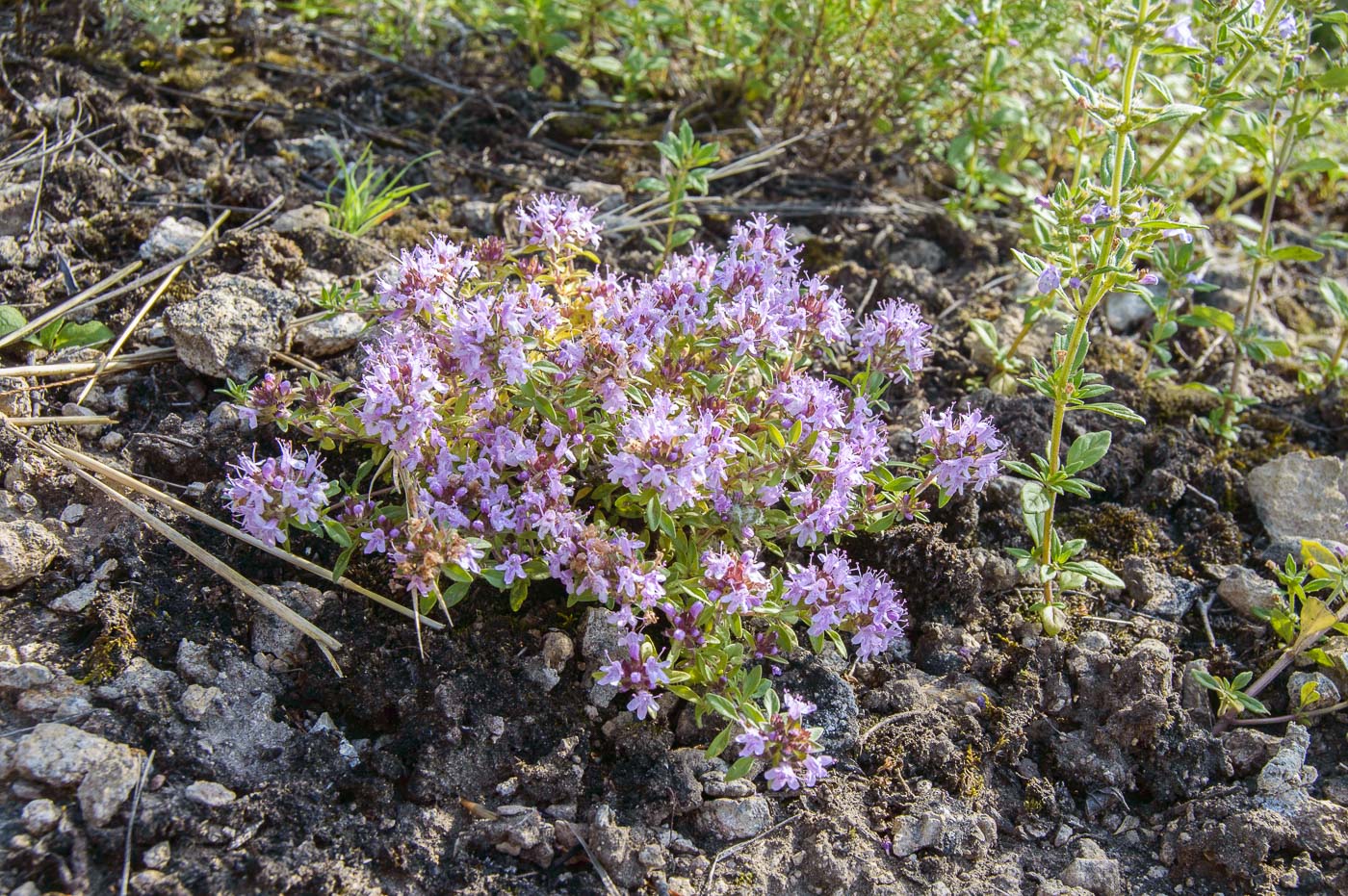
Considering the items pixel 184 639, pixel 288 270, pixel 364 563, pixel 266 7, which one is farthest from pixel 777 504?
pixel 266 7

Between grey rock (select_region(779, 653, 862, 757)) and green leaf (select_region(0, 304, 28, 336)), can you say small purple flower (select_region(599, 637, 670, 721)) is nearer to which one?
grey rock (select_region(779, 653, 862, 757))

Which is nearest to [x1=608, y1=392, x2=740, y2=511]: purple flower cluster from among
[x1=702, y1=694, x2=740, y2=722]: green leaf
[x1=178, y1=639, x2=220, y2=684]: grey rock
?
[x1=702, y1=694, x2=740, y2=722]: green leaf

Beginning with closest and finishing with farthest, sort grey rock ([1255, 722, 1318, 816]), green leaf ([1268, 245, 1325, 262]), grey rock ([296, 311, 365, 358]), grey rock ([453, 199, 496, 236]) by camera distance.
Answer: grey rock ([1255, 722, 1318, 816]) → grey rock ([296, 311, 365, 358]) → green leaf ([1268, 245, 1325, 262]) → grey rock ([453, 199, 496, 236])

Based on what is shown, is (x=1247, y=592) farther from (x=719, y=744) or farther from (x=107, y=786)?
(x=107, y=786)

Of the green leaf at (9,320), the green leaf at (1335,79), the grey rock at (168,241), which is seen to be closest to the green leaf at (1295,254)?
the green leaf at (1335,79)

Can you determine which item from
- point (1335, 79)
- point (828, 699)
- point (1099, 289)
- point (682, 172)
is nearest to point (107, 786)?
point (828, 699)

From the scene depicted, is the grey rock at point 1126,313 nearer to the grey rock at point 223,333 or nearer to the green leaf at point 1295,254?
the green leaf at point 1295,254
